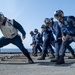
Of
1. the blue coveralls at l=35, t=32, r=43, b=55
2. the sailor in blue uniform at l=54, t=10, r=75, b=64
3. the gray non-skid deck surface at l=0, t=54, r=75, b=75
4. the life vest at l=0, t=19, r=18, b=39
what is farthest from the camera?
the blue coveralls at l=35, t=32, r=43, b=55

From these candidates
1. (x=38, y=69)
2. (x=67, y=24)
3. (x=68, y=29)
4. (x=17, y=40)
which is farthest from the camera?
(x=17, y=40)

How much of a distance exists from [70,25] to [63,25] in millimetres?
259

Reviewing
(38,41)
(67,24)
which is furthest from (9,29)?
(38,41)

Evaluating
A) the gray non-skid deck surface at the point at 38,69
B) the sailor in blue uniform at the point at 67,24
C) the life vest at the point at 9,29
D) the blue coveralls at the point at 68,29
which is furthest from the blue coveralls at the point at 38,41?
the gray non-skid deck surface at the point at 38,69

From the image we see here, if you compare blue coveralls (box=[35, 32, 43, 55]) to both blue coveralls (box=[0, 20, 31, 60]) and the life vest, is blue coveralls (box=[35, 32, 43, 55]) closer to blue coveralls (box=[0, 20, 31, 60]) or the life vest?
blue coveralls (box=[0, 20, 31, 60])

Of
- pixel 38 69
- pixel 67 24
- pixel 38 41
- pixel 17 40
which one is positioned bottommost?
pixel 38 69

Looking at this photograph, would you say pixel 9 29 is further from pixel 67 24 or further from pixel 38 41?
pixel 38 41

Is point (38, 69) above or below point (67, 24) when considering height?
below

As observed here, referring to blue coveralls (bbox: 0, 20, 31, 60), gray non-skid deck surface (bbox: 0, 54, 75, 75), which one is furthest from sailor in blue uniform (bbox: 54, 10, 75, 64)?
blue coveralls (bbox: 0, 20, 31, 60)

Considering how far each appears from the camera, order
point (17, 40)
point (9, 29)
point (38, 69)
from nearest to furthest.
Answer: point (38, 69)
point (9, 29)
point (17, 40)

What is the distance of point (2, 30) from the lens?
10.0 meters

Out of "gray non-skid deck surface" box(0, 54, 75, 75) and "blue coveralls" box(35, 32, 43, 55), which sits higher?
"blue coveralls" box(35, 32, 43, 55)

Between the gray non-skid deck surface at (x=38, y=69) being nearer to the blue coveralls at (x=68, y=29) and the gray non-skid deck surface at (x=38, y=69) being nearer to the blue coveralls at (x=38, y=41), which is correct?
the blue coveralls at (x=68, y=29)

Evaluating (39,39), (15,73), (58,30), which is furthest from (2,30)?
(39,39)
